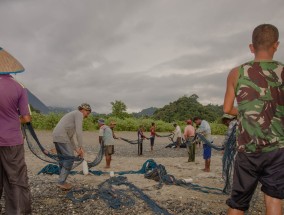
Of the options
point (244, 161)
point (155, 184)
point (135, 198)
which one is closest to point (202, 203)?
point (135, 198)

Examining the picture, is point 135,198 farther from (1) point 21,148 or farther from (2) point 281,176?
(2) point 281,176

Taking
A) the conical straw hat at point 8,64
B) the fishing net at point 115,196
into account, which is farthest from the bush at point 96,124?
the conical straw hat at point 8,64

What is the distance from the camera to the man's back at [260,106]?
3.44 metres

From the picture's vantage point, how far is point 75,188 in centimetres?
786

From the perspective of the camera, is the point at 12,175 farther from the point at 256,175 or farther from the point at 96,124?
the point at 96,124

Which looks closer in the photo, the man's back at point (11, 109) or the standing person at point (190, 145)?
the man's back at point (11, 109)

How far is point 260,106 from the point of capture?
3.48m

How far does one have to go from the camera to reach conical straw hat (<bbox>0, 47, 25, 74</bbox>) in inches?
205

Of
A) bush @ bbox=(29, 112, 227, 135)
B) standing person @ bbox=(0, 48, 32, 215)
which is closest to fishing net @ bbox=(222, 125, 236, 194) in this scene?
standing person @ bbox=(0, 48, 32, 215)

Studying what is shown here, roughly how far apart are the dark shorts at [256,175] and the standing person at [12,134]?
3.12 m

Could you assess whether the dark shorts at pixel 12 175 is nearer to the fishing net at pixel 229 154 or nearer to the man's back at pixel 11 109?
the man's back at pixel 11 109

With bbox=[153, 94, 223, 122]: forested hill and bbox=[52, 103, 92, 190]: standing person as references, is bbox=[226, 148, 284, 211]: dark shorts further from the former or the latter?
bbox=[153, 94, 223, 122]: forested hill

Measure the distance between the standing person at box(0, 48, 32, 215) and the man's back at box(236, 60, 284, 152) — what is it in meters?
3.11

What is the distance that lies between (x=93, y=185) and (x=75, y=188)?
75 cm
